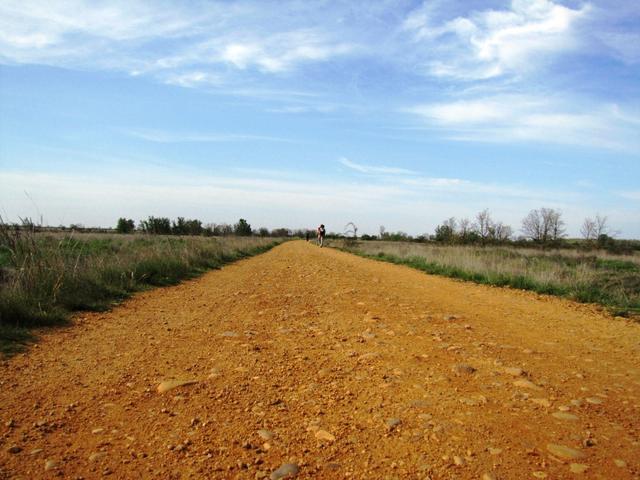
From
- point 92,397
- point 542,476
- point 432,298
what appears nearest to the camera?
point 542,476

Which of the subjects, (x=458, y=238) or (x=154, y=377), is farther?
(x=458, y=238)

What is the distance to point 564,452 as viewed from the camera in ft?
8.46

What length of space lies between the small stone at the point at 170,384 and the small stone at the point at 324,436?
1398 millimetres

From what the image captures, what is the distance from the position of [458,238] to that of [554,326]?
30.4m

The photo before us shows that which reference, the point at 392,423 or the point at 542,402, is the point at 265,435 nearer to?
the point at 392,423

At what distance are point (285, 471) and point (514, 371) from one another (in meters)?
2.57

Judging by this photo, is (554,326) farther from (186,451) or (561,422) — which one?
(186,451)

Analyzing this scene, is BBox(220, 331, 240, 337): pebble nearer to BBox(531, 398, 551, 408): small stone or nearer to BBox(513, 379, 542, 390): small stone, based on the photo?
BBox(513, 379, 542, 390): small stone

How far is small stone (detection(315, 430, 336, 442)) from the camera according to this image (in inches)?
109

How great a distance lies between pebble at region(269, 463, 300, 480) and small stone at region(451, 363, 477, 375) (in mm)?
2085

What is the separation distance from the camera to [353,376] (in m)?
3.90

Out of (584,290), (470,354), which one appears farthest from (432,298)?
(470,354)

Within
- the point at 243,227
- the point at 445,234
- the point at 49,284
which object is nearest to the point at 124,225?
the point at 243,227

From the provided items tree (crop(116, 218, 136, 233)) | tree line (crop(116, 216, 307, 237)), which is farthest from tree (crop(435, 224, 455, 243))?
tree (crop(116, 218, 136, 233))
